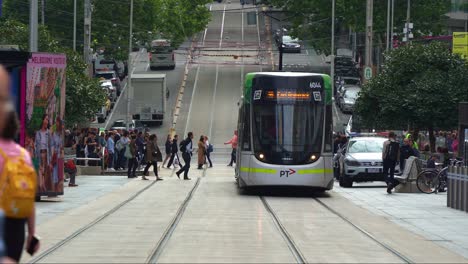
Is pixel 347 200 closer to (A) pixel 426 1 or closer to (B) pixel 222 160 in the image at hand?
(B) pixel 222 160

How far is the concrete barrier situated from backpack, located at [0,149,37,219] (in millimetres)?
17368

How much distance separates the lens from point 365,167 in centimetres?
3419

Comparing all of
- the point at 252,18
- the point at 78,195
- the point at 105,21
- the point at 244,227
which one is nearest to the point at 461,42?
the point at 78,195

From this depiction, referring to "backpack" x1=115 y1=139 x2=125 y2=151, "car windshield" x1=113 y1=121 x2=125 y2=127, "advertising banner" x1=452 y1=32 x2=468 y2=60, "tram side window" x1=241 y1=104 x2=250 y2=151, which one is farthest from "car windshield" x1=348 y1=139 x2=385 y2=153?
"car windshield" x1=113 y1=121 x2=125 y2=127

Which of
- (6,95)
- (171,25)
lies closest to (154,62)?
(171,25)

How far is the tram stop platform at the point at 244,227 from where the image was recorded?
1551 cm

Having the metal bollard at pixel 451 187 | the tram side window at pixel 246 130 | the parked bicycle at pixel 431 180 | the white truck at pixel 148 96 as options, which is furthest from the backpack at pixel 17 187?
the white truck at pixel 148 96

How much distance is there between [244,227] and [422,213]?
5586mm

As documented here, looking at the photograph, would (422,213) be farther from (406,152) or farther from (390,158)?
(406,152)

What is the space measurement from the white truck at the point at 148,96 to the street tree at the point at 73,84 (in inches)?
629

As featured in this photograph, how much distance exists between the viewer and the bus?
92.2m

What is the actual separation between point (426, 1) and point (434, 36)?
2.66 m

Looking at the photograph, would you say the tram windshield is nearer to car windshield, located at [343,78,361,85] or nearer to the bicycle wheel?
the bicycle wheel

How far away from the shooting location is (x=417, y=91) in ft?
160
